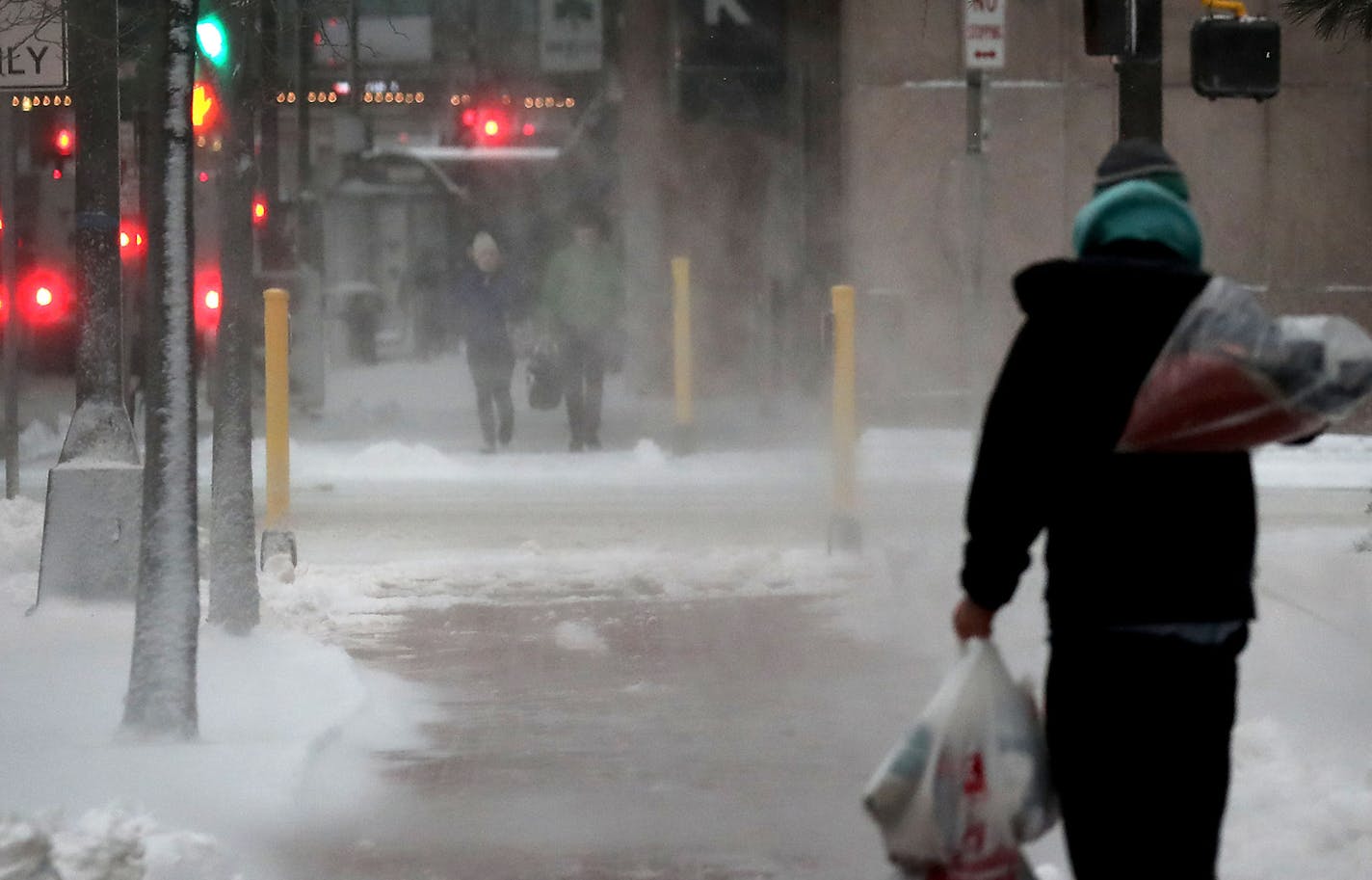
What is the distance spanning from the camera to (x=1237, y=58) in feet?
27.1

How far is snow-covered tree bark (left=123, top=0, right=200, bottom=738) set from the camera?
6.86 m

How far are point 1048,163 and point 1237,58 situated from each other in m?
10.5

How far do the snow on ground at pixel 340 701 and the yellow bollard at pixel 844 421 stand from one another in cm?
21

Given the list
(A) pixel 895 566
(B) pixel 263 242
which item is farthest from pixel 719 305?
(A) pixel 895 566

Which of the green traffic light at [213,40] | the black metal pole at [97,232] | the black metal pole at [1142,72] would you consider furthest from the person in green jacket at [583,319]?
the black metal pole at [1142,72]

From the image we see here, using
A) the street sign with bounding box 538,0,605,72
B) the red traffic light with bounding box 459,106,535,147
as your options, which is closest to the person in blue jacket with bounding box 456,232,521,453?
the red traffic light with bounding box 459,106,535,147

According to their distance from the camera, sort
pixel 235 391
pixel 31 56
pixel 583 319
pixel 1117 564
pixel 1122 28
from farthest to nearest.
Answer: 1. pixel 583 319
2. pixel 31 56
3. pixel 235 391
4. pixel 1122 28
5. pixel 1117 564

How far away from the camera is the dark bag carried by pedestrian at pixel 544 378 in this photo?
743 inches

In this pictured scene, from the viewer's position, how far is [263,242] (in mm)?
19719

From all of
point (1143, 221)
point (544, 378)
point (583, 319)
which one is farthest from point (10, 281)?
point (1143, 221)

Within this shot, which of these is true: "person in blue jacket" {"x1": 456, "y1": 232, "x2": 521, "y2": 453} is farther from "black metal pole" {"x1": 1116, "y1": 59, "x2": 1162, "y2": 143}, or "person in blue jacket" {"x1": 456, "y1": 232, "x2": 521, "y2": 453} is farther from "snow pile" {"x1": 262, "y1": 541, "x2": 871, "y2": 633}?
"black metal pole" {"x1": 1116, "y1": 59, "x2": 1162, "y2": 143}

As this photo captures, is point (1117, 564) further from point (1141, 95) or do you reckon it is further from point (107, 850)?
point (1141, 95)

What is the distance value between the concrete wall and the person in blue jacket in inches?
133

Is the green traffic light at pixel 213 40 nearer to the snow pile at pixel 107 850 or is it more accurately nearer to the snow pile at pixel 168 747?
the snow pile at pixel 168 747
